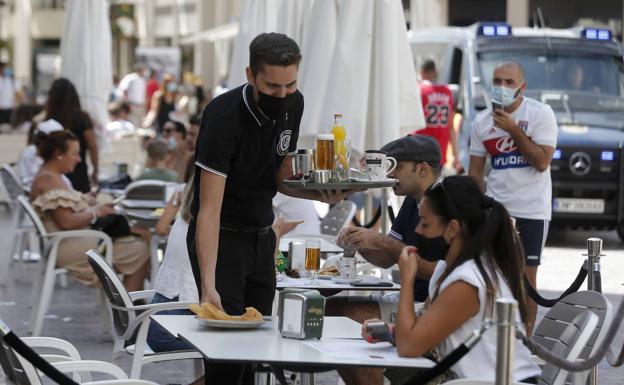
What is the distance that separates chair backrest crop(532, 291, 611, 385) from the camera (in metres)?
4.69

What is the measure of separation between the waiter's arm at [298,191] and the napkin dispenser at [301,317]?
77 centimetres

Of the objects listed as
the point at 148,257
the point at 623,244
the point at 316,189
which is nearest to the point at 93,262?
the point at 316,189

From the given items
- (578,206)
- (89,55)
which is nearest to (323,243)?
(578,206)

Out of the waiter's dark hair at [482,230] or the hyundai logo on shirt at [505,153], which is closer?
the waiter's dark hair at [482,230]

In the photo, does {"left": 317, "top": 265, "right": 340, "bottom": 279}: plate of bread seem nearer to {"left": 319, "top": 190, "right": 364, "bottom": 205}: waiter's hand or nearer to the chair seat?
the chair seat

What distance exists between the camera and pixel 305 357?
4.48 meters

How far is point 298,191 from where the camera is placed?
564 centimetres

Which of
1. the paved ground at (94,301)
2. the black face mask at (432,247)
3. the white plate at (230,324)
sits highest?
the black face mask at (432,247)

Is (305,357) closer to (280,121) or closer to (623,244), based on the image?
(280,121)

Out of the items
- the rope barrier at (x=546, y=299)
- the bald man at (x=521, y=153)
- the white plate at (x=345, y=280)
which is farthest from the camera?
the bald man at (x=521, y=153)

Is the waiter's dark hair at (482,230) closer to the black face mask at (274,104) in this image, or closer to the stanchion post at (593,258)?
the black face mask at (274,104)

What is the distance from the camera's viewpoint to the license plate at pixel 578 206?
48.9 feet

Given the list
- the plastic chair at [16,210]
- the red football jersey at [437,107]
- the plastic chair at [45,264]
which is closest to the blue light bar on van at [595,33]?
the red football jersey at [437,107]

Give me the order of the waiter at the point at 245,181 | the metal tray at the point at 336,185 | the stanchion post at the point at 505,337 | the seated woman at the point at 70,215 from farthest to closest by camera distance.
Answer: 1. the seated woman at the point at 70,215
2. the metal tray at the point at 336,185
3. the waiter at the point at 245,181
4. the stanchion post at the point at 505,337
